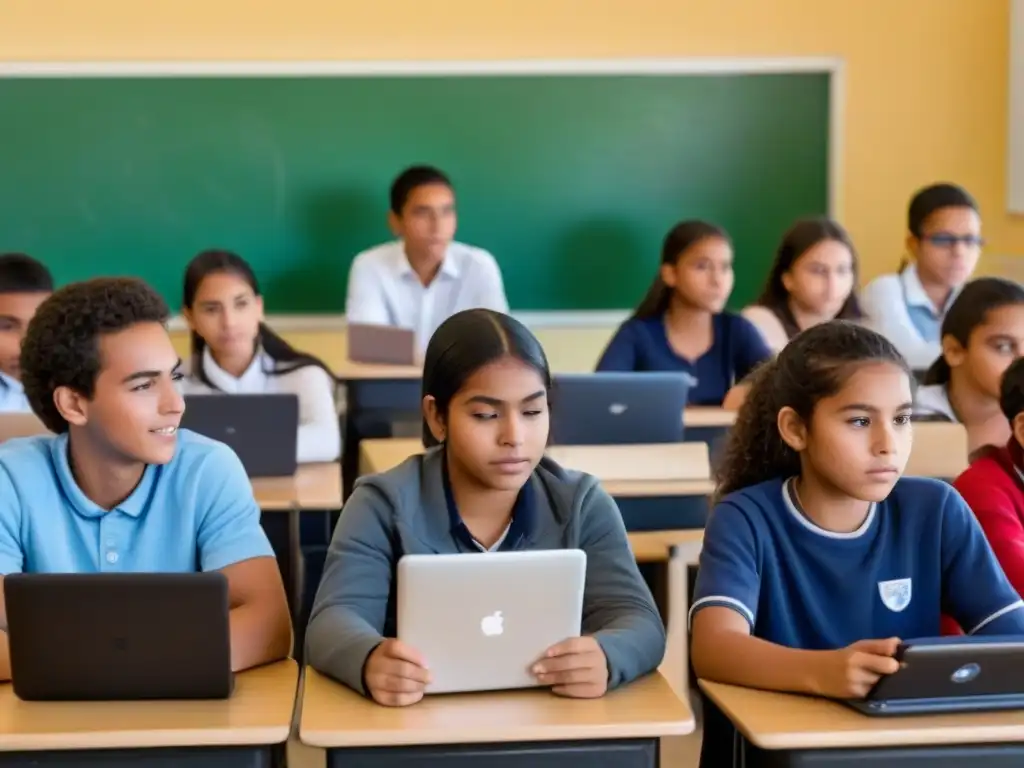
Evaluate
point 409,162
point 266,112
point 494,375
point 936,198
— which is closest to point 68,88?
point 266,112

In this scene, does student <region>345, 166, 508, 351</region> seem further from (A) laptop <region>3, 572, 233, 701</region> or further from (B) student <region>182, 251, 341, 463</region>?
(A) laptop <region>3, 572, 233, 701</region>

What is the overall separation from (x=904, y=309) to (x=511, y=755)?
3457mm

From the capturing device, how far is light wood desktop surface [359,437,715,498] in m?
3.13

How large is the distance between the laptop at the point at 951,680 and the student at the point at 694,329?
7.99ft

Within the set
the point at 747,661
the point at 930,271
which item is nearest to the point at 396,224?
the point at 930,271

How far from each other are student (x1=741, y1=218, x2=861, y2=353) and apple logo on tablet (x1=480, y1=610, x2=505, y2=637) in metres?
2.84

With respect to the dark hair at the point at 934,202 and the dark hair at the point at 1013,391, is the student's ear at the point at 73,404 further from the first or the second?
the dark hair at the point at 934,202

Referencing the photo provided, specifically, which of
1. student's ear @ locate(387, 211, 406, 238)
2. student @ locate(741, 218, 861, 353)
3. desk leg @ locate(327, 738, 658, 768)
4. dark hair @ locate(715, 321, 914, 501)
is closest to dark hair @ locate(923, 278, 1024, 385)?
dark hair @ locate(715, 321, 914, 501)

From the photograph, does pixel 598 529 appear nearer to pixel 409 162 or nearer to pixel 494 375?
pixel 494 375

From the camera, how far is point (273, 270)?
5309 mm

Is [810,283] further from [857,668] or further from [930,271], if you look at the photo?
[857,668]

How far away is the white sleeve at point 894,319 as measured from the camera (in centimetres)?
458

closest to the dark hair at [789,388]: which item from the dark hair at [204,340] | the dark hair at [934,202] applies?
the dark hair at [204,340]

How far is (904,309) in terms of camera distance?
4.77 metres
